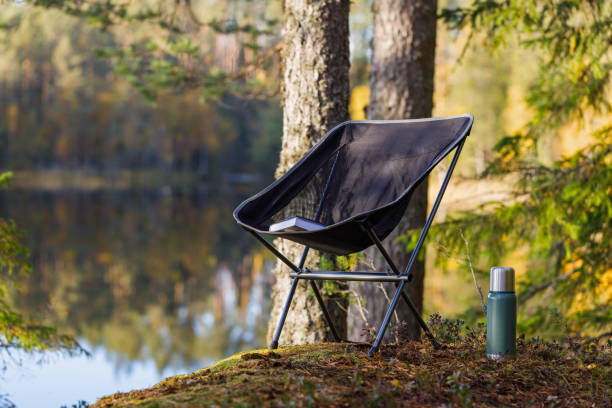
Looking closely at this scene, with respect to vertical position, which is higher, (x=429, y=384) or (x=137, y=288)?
(x=429, y=384)

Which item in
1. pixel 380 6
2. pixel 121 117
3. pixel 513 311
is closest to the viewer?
pixel 513 311

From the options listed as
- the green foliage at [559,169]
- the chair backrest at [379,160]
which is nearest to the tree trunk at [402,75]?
the green foliage at [559,169]

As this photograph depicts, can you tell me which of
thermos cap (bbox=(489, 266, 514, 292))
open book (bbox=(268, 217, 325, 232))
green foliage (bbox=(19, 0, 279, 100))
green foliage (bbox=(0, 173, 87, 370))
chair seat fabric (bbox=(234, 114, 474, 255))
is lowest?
green foliage (bbox=(0, 173, 87, 370))

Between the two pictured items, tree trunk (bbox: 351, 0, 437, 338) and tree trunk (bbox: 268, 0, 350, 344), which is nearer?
tree trunk (bbox: 268, 0, 350, 344)

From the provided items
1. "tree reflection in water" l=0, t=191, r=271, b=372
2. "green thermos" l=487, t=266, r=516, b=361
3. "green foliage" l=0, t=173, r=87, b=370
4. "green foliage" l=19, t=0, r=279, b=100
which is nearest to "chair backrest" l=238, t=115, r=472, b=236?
"green thermos" l=487, t=266, r=516, b=361

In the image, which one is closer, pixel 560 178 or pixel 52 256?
pixel 560 178

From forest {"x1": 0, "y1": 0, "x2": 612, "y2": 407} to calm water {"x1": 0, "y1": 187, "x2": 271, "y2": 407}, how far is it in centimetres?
4

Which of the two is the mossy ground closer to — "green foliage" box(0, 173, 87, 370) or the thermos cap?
the thermos cap

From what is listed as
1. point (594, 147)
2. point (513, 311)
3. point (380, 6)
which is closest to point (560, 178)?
point (594, 147)

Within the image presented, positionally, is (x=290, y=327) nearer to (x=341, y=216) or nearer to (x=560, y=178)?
(x=341, y=216)

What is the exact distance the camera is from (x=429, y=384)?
1823mm

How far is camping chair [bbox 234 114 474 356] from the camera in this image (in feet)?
7.91

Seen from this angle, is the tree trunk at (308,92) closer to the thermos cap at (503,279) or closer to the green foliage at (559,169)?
the green foliage at (559,169)

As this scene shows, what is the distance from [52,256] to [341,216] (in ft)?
36.1
